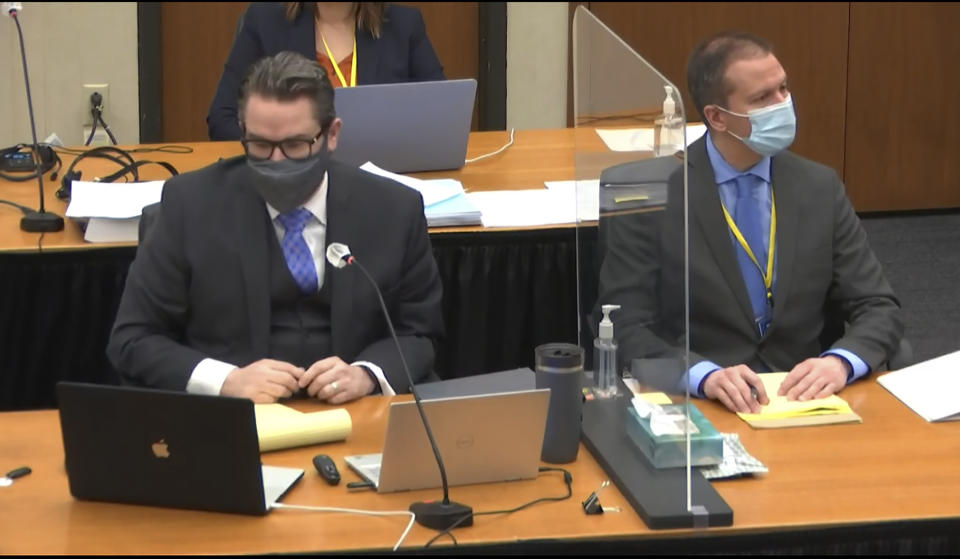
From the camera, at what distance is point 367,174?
299cm

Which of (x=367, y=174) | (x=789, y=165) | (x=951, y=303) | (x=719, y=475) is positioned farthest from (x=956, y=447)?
(x=951, y=303)

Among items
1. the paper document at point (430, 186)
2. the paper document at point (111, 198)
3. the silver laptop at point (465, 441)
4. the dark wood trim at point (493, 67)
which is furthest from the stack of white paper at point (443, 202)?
the dark wood trim at point (493, 67)

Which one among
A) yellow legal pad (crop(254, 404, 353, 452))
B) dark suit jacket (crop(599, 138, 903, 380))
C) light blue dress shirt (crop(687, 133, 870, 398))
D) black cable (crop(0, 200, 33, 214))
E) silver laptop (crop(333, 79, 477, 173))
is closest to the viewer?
yellow legal pad (crop(254, 404, 353, 452))

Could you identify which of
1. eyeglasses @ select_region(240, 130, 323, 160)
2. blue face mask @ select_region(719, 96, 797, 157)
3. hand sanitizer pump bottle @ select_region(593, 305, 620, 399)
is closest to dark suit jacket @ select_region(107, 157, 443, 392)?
eyeglasses @ select_region(240, 130, 323, 160)

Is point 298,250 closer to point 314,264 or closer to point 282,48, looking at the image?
point 314,264

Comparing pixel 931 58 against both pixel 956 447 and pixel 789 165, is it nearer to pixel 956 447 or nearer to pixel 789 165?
pixel 789 165

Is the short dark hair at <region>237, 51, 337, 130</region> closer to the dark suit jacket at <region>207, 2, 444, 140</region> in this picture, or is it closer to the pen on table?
the pen on table

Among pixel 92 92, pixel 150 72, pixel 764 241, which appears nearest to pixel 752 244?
pixel 764 241

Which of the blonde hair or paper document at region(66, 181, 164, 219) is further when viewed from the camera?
the blonde hair

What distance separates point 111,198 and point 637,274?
1814mm

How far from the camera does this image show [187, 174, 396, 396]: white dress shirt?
8.93 ft

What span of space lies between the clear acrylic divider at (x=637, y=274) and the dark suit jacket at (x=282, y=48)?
2.09m

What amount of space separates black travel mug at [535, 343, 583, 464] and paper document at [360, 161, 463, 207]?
1.44 m

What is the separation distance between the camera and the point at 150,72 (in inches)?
240
